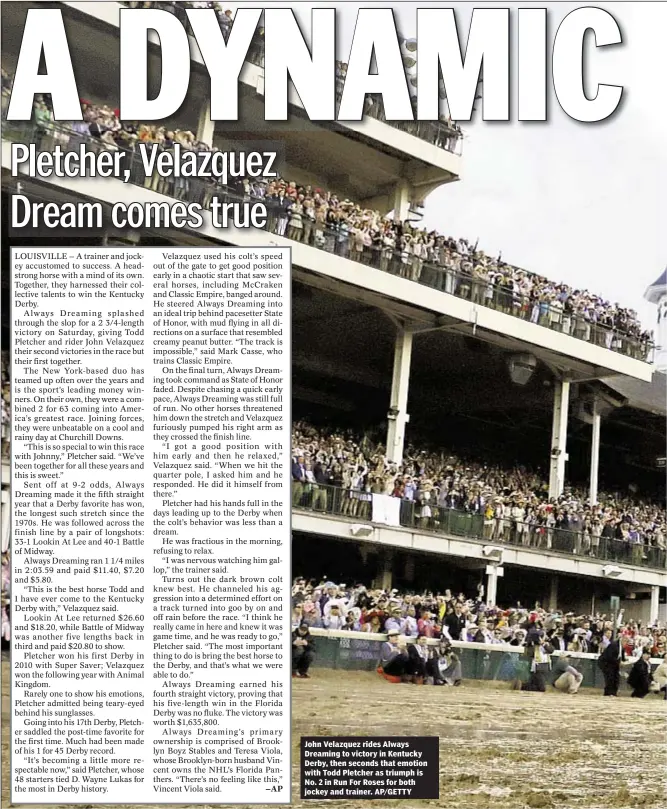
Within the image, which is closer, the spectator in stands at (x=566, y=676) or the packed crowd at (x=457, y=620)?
the packed crowd at (x=457, y=620)

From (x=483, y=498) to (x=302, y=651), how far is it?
460 cm

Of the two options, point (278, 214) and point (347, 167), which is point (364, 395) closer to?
point (347, 167)

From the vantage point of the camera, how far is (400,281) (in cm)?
1412

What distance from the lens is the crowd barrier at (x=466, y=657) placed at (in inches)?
420

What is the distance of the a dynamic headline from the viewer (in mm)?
10047

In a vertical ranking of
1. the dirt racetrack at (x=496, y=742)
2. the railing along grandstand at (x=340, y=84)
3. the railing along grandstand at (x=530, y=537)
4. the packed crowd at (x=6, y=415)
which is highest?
the railing along grandstand at (x=340, y=84)

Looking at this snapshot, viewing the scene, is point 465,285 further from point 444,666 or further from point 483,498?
point 444,666

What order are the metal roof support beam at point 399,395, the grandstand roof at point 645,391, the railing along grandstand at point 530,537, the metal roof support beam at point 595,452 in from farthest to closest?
the metal roof support beam at point 595,452 → the metal roof support beam at point 399,395 → the grandstand roof at point 645,391 → the railing along grandstand at point 530,537

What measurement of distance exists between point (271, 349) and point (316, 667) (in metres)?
2.68

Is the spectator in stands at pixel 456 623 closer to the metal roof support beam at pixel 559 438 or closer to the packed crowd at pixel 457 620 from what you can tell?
the packed crowd at pixel 457 620

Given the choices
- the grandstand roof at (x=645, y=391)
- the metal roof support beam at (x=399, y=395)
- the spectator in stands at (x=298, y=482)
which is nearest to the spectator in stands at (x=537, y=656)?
the spectator in stands at (x=298, y=482)

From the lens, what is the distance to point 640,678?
1207 cm

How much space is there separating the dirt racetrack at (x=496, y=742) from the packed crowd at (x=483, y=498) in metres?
2.30

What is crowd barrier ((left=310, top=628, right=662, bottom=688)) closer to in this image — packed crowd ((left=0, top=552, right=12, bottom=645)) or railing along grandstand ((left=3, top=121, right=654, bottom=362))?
packed crowd ((left=0, top=552, right=12, bottom=645))
